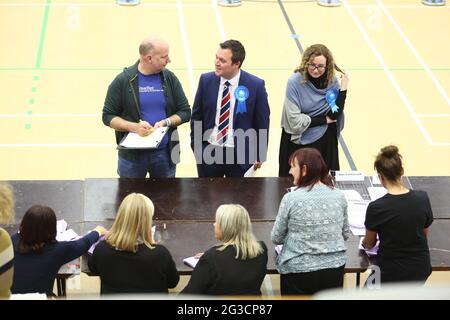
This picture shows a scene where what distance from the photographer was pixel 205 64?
428 inches

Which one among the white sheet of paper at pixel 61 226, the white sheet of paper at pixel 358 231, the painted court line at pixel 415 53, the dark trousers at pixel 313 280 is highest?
the painted court line at pixel 415 53

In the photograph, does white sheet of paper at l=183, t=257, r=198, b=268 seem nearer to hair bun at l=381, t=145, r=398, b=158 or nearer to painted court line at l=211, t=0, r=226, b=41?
hair bun at l=381, t=145, r=398, b=158

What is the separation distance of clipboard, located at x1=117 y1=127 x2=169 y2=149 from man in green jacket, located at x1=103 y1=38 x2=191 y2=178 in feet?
0.15

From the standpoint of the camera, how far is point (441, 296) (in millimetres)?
1021

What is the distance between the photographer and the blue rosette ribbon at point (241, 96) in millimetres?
6023

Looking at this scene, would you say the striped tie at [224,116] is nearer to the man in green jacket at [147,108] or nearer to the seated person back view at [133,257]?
the man in green jacket at [147,108]

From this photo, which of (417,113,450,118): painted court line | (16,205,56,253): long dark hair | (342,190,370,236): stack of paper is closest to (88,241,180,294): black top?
(16,205,56,253): long dark hair

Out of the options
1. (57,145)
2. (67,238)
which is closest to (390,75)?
(57,145)

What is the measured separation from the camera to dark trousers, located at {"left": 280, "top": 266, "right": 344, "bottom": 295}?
4.29 m

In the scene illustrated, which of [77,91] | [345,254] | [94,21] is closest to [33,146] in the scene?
[77,91]

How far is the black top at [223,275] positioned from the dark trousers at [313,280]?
1.14 ft

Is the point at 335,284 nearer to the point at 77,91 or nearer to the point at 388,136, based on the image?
the point at 388,136

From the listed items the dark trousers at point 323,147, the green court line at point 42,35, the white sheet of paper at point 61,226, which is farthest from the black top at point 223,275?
the green court line at point 42,35

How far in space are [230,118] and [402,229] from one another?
220cm
